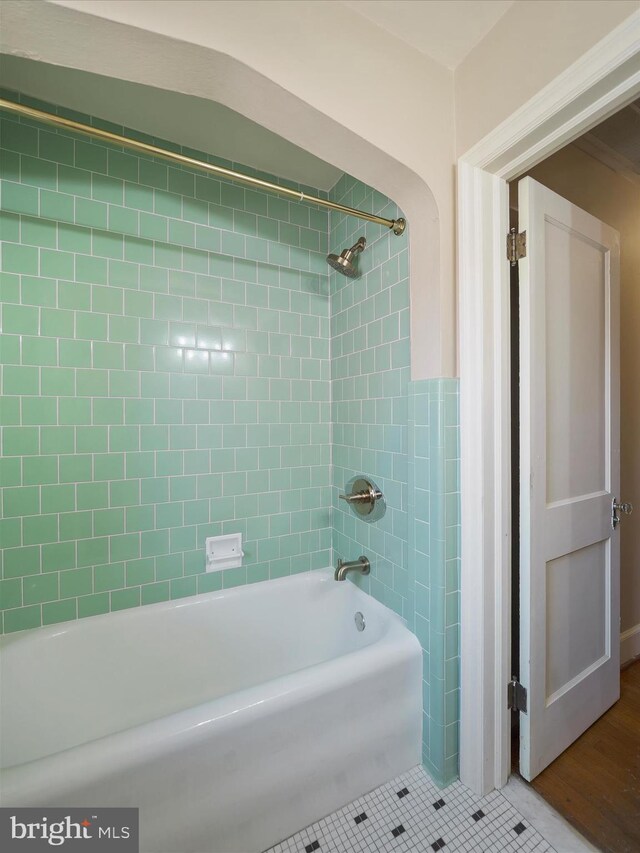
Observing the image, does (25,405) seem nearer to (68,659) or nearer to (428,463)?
(68,659)

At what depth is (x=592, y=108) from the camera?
34.5 inches

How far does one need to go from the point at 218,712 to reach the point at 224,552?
29.2 inches

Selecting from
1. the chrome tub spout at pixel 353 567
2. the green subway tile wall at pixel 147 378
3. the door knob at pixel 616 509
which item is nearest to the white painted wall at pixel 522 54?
the green subway tile wall at pixel 147 378

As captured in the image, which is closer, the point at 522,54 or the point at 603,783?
the point at 522,54

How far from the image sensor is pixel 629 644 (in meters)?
1.83

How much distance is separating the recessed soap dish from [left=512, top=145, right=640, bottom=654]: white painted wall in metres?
1.89

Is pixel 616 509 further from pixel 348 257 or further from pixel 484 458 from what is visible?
pixel 348 257

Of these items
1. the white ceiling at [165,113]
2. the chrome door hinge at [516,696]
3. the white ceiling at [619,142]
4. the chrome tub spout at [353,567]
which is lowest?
the chrome door hinge at [516,696]

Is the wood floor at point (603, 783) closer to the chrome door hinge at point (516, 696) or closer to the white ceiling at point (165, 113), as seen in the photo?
the chrome door hinge at point (516, 696)

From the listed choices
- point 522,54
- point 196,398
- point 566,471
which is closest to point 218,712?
point 196,398

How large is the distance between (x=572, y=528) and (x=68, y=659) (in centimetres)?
196

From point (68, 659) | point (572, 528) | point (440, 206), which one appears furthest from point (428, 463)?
point (68, 659)

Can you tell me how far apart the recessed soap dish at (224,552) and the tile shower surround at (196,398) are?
0.04 m

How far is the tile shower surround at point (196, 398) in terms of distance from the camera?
1.30 m
